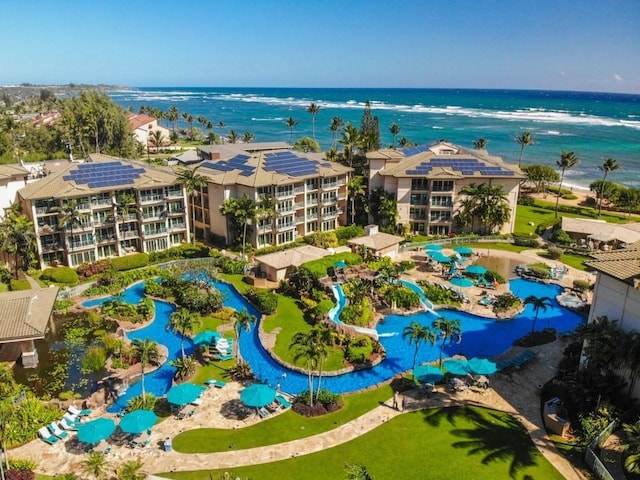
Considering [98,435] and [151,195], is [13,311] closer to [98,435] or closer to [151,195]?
[98,435]

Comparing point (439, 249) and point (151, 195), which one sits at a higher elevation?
point (151, 195)

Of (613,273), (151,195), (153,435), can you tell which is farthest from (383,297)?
(151,195)

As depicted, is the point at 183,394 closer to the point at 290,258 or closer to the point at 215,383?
the point at 215,383

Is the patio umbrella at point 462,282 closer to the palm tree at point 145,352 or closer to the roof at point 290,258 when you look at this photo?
the roof at point 290,258

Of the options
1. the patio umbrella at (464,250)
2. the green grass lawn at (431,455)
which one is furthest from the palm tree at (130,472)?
the patio umbrella at (464,250)

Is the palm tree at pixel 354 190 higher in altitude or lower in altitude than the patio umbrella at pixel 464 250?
higher

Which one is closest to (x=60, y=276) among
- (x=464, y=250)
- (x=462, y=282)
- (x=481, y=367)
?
(x=462, y=282)
